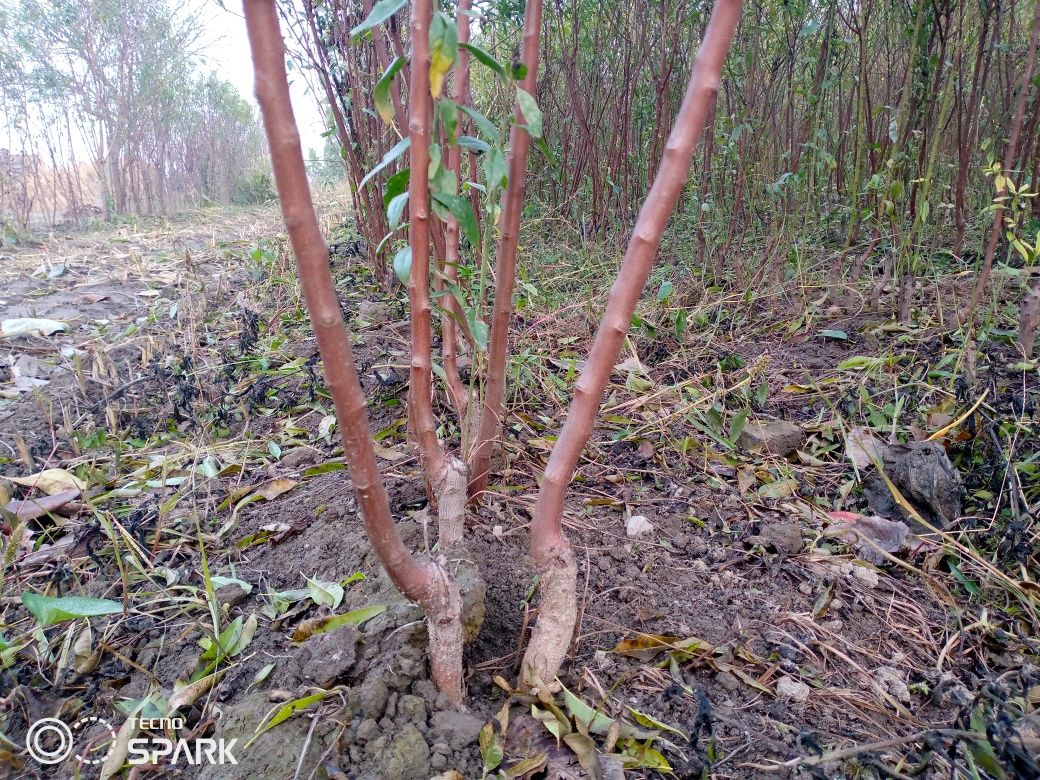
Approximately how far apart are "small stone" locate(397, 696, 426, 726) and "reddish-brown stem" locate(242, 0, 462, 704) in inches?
2.0

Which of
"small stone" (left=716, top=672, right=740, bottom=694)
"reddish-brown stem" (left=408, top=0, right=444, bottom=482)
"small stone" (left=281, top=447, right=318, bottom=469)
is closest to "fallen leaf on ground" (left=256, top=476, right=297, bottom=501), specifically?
"small stone" (left=281, top=447, right=318, bottom=469)

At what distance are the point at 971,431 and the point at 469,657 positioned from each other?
151cm

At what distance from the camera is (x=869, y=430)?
1.96 m

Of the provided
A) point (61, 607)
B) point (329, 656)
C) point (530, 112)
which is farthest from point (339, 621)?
point (530, 112)

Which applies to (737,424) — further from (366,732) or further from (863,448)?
(366,732)

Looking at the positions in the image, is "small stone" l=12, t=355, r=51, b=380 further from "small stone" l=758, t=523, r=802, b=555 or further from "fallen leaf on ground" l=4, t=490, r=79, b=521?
"small stone" l=758, t=523, r=802, b=555

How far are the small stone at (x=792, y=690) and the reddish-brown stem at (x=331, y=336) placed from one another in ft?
1.92

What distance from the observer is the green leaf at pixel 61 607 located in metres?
Result: 1.13

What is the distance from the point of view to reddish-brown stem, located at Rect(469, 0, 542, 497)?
3.99 feet

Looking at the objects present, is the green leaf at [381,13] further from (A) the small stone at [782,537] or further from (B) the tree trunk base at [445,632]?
(A) the small stone at [782,537]

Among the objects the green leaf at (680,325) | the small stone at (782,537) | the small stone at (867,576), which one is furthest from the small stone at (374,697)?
the green leaf at (680,325)

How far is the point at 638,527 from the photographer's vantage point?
161 centimetres

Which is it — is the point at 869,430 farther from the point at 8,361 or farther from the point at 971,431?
the point at 8,361

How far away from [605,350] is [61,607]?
1065mm
